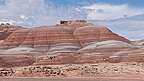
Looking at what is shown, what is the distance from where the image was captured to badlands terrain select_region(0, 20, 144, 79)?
370 feet

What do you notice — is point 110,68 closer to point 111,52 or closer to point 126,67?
point 126,67

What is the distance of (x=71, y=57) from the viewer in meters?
152

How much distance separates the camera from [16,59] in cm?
15712

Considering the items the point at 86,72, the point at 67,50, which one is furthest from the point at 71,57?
the point at 86,72

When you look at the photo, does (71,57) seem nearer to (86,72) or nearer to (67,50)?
(67,50)

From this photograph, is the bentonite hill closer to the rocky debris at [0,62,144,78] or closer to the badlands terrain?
the badlands terrain

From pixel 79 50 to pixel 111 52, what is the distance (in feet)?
59.2

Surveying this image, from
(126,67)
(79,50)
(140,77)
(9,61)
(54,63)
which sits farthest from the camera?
(79,50)

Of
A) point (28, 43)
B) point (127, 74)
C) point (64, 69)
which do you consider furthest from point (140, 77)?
point (28, 43)

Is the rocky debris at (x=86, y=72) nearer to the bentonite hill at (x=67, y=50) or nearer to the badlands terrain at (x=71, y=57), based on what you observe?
the badlands terrain at (x=71, y=57)

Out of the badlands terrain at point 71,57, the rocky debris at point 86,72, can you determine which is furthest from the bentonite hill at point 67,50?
the rocky debris at point 86,72

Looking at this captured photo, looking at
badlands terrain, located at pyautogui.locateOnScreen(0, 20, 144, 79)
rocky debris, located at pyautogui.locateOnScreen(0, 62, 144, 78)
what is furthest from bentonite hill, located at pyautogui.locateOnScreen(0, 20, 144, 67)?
rocky debris, located at pyautogui.locateOnScreen(0, 62, 144, 78)

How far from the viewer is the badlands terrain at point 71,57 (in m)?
113

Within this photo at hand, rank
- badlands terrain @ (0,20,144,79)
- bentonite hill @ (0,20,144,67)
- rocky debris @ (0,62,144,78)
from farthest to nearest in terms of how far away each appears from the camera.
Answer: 1. bentonite hill @ (0,20,144,67)
2. badlands terrain @ (0,20,144,79)
3. rocky debris @ (0,62,144,78)
